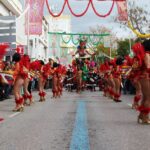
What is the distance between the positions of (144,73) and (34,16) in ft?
79.8

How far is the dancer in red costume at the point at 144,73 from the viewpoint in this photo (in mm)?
13133

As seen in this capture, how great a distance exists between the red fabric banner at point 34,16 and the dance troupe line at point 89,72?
12.9ft

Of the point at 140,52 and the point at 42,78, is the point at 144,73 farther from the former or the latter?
the point at 42,78

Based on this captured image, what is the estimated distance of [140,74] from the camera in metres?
13.4

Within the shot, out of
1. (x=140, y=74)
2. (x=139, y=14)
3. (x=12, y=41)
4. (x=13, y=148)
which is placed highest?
(x=139, y=14)

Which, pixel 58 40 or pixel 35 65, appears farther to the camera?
pixel 58 40

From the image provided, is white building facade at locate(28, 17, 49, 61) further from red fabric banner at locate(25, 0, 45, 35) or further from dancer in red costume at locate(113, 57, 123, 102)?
dancer in red costume at locate(113, 57, 123, 102)

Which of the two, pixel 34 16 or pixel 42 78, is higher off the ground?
pixel 34 16

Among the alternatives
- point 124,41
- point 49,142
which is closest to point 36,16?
point 49,142

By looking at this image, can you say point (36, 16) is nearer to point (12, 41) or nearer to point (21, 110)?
point (12, 41)

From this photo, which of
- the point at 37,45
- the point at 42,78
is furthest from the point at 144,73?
the point at 37,45

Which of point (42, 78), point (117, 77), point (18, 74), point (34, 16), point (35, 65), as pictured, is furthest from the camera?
point (34, 16)

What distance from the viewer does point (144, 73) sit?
13297mm

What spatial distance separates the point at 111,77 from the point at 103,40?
3548 centimetres
